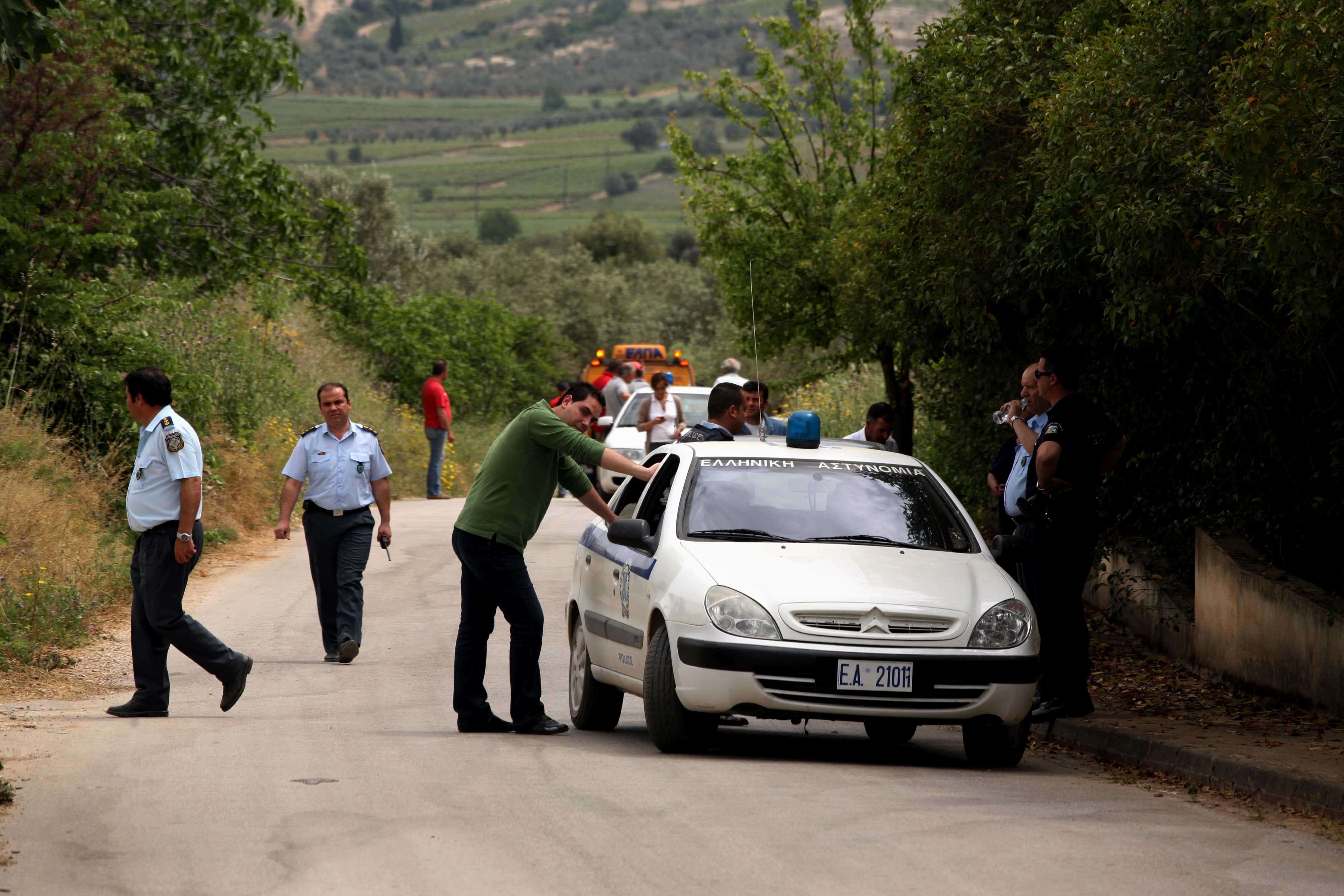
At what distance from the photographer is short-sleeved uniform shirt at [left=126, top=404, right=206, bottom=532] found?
942 centimetres

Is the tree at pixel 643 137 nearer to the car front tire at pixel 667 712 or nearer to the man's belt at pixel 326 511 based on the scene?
the man's belt at pixel 326 511

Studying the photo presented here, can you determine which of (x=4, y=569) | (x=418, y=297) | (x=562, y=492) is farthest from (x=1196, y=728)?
(x=418, y=297)

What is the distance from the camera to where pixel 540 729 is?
9328 mm

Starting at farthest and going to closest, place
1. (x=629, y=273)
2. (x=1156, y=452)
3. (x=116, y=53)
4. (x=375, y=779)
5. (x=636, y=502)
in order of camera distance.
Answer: (x=629, y=273), (x=116, y=53), (x=1156, y=452), (x=636, y=502), (x=375, y=779)

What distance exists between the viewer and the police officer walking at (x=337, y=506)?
1229 cm

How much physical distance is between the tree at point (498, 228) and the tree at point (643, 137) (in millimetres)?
→ 50551

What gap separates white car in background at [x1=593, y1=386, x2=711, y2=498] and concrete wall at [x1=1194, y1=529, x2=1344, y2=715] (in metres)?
12.1

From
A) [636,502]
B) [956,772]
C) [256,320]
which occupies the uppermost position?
[256,320]

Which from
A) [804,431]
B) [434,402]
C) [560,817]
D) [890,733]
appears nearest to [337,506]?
[804,431]

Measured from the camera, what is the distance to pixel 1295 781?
766 cm

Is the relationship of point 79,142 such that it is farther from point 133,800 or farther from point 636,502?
point 133,800

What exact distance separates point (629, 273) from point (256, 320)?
6575cm

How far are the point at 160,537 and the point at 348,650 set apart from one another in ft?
9.10

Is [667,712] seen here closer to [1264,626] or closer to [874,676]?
[874,676]
